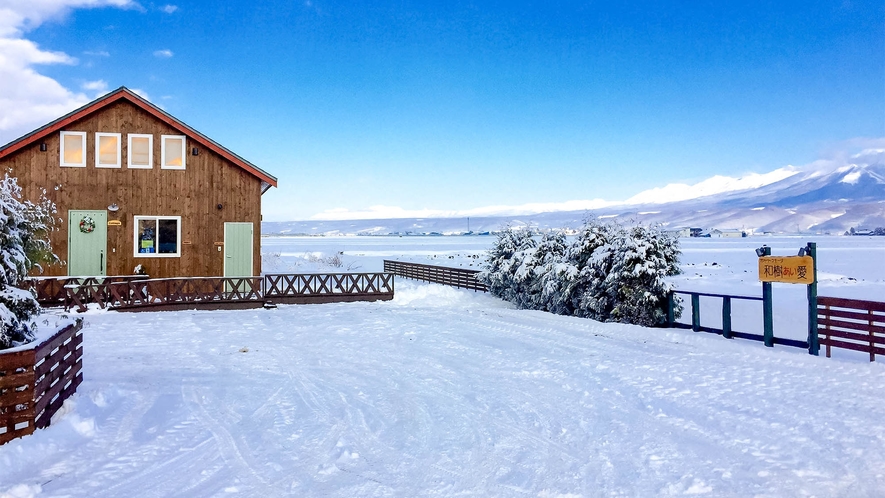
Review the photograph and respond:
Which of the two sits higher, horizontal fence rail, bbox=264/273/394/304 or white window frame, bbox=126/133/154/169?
white window frame, bbox=126/133/154/169

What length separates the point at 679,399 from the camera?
7.26 m

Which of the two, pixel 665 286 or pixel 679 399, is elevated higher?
pixel 665 286

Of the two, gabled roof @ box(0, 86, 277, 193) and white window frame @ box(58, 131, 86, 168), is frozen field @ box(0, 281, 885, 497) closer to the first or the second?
gabled roof @ box(0, 86, 277, 193)

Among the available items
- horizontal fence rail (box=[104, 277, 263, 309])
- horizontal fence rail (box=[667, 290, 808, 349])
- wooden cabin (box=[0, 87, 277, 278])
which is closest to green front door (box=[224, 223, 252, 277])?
wooden cabin (box=[0, 87, 277, 278])

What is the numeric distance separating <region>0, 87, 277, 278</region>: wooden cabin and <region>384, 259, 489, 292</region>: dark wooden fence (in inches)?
276

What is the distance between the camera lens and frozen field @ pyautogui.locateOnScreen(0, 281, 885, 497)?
4.82 metres

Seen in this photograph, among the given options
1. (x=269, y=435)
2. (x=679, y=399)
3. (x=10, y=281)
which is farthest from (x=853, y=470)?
(x=10, y=281)

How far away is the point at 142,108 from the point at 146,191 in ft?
8.60

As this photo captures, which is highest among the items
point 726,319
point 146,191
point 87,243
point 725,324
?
point 146,191

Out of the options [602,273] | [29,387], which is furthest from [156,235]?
[29,387]

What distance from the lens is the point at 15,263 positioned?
5996 mm

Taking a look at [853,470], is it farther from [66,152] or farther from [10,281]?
[66,152]

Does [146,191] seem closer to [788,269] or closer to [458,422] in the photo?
[458,422]

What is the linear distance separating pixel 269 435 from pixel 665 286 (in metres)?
10.9
